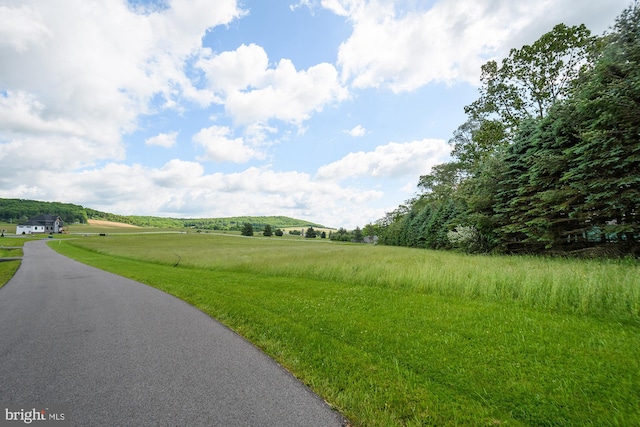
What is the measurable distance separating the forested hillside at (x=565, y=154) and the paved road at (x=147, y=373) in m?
15.1

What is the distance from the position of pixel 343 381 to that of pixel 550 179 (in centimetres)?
1747

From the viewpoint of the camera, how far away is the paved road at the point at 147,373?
323cm

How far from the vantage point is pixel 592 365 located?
12.8 ft

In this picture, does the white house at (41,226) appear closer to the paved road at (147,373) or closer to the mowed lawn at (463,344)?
the paved road at (147,373)

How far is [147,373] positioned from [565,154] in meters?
18.6

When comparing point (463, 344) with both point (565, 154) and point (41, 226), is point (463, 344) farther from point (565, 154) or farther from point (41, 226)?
point (41, 226)

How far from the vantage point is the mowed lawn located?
3219 millimetres


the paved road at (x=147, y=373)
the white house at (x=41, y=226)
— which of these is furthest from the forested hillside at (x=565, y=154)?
the white house at (x=41, y=226)

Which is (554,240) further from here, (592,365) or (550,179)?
(592,365)

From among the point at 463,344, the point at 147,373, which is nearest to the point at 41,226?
the point at 147,373

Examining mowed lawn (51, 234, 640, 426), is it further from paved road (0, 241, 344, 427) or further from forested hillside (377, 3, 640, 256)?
forested hillside (377, 3, 640, 256)

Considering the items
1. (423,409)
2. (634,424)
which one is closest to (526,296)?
(634,424)

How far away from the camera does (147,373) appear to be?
4207mm

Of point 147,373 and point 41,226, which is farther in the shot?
point 41,226
